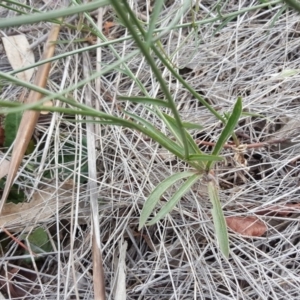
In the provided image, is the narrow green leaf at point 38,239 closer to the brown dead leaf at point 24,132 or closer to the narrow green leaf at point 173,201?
the brown dead leaf at point 24,132

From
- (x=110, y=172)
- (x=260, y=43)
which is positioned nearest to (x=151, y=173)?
(x=110, y=172)

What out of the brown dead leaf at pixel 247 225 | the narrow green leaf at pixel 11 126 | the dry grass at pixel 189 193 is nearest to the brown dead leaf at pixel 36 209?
the dry grass at pixel 189 193

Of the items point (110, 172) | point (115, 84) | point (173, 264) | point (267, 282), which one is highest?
point (115, 84)

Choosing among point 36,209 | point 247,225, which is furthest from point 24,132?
point 247,225

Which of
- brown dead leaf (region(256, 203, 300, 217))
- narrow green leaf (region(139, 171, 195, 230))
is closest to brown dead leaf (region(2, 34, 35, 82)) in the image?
narrow green leaf (region(139, 171, 195, 230))

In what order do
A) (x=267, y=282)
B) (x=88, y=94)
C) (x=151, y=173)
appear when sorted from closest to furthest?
(x=267, y=282) → (x=151, y=173) → (x=88, y=94)

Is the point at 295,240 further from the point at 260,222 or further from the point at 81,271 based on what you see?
the point at 81,271
